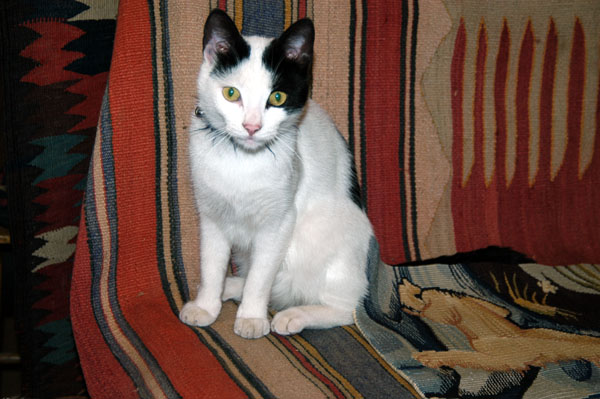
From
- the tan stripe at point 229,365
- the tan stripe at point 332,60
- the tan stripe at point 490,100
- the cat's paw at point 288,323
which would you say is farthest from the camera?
the tan stripe at point 490,100

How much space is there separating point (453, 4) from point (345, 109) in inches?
21.0

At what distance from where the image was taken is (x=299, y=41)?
131 centimetres

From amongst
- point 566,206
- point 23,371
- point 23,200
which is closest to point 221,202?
point 23,200

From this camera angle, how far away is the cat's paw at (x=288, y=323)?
142 cm

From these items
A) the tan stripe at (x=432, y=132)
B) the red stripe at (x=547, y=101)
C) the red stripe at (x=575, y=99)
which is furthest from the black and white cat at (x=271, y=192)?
the red stripe at (x=575, y=99)

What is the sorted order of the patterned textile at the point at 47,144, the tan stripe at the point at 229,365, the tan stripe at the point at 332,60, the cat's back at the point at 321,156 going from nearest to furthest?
the tan stripe at the point at 229,365
the cat's back at the point at 321,156
the patterned textile at the point at 47,144
the tan stripe at the point at 332,60

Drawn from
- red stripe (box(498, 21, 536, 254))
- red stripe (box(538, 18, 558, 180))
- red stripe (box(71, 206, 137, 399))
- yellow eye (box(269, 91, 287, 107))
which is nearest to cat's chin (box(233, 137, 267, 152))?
yellow eye (box(269, 91, 287, 107))

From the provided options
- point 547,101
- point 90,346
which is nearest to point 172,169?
point 90,346

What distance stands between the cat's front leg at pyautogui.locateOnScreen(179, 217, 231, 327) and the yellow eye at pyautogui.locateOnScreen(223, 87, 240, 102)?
38 cm

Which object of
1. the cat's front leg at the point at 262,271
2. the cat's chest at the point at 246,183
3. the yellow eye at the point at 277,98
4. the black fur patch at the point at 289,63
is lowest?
the cat's front leg at the point at 262,271

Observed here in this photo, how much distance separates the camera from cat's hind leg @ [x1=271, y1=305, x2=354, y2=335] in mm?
1423

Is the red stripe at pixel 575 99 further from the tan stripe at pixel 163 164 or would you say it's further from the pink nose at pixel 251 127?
the tan stripe at pixel 163 164

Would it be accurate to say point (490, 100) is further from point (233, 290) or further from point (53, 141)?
point (53, 141)

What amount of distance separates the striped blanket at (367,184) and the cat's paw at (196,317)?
0.02 meters
